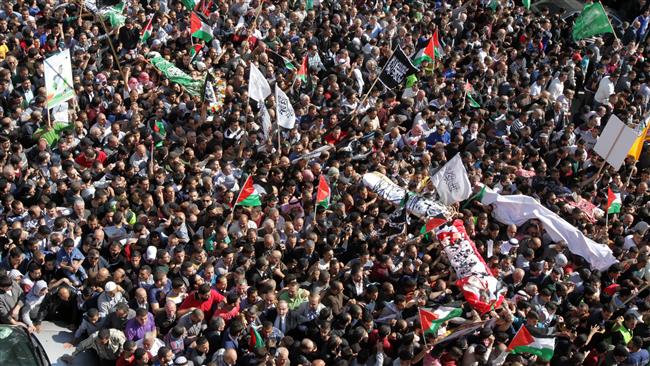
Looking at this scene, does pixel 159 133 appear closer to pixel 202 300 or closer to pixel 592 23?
pixel 202 300

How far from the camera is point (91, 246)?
38.9 ft

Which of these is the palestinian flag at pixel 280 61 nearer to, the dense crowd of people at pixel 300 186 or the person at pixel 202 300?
the dense crowd of people at pixel 300 186

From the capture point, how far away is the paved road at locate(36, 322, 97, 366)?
433 inches

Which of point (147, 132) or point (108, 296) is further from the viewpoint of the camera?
point (147, 132)

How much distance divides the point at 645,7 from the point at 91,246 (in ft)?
53.7

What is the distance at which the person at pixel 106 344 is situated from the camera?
34.4 feet

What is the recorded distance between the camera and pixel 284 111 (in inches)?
587

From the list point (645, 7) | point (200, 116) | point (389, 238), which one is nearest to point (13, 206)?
point (200, 116)

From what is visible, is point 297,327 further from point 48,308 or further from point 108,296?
point 48,308

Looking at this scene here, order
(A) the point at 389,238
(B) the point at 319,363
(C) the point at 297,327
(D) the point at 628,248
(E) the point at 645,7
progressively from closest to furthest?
(B) the point at 319,363 < (C) the point at 297,327 < (A) the point at 389,238 < (D) the point at 628,248 < (E) the point at 645,7

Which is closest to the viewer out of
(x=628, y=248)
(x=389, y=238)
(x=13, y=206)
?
(x=13, y=206)

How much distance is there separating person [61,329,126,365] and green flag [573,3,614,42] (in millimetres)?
12390

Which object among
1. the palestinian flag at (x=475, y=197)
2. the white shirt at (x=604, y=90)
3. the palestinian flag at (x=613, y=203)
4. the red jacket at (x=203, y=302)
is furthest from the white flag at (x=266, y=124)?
the white shirt at (x=604, y=90)

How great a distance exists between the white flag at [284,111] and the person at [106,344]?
17.2 feet
